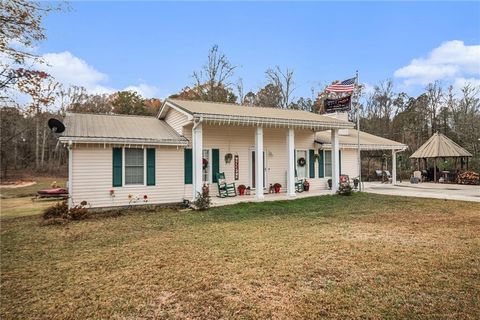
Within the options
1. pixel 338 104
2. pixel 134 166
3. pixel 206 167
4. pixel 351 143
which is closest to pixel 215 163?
pixel 206 167

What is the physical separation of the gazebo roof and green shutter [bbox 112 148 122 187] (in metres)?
18.0

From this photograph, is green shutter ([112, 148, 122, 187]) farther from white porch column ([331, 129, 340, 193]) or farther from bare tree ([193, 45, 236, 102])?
bare tree ([193, 45, 236, 102])

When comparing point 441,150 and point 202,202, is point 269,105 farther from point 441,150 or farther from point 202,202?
point 202,202

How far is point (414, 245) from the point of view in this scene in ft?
17.9

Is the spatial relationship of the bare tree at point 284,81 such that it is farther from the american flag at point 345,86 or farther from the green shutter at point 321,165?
the american flag at point 345,86

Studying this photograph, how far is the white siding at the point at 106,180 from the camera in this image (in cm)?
942

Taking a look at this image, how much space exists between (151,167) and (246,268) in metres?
6.97

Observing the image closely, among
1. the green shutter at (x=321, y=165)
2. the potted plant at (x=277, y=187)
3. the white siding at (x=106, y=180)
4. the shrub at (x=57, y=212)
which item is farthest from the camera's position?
the green shutter at (x=321, y=165)

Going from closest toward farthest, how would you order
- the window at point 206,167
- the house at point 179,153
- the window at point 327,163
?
the house at point 179,153
the window at point 206,167
the window at point 327,163

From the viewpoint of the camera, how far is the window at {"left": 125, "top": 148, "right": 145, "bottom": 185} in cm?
1012

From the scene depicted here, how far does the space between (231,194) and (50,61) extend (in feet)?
24.3

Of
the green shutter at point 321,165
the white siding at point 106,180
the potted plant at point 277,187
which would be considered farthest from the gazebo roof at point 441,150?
the white siding at point 106,180

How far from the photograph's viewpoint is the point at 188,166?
11172 millimetres

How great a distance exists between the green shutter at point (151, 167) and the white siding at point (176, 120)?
1605 mm
